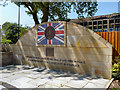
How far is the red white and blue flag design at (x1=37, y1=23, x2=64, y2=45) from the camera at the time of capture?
6777mm

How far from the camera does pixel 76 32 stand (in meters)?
6.33

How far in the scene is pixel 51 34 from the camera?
7.12 meters

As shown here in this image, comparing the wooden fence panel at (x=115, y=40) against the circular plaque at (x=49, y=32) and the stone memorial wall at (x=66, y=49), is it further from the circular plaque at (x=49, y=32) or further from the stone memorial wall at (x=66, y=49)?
the circular plaque at (x=49, y=32)

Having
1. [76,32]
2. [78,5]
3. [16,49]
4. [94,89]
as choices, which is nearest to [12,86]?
[94,89]

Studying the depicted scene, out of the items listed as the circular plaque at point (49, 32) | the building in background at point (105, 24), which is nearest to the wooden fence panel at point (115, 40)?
the building in background at point (105, 24)

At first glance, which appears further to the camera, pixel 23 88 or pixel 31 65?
pixel 31 65

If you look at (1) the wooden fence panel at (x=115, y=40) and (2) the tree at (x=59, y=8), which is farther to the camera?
(2) the tree at (x=59, y=8)

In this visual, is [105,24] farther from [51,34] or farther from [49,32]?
[49,32]

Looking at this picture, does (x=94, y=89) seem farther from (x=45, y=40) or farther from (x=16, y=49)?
(x=16, y=49)

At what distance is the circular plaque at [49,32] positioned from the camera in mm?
7075

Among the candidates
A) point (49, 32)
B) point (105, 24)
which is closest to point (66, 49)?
point (49, 32)

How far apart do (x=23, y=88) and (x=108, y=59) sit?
13.6 ft

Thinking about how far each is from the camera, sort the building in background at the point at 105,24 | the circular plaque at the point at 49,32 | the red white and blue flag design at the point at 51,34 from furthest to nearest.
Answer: the building in background at the point at 105,24
the circular plaque at the point at 49,32
the red white and blue flag design at the point at 51,34

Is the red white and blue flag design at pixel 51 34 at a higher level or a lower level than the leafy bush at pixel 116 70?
higher
